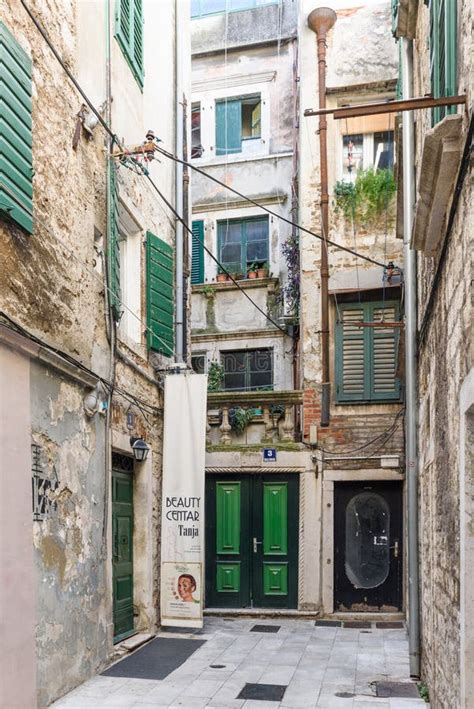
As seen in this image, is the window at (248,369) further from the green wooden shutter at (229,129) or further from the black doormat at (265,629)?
the black doormat at (265,629)

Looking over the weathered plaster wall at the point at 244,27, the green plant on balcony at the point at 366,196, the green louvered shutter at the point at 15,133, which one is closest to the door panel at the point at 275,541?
the green plant on balcony at the point at 366,196

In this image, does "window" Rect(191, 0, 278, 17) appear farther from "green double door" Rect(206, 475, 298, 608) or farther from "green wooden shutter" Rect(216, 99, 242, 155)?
"green double door" Rect(206, 475, 298, 608)

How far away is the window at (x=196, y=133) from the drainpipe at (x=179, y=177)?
3.15 m

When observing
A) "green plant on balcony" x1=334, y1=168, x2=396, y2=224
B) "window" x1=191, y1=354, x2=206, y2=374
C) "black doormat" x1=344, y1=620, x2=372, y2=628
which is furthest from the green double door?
"green plant on balcony" x1=334, y1=168, x2=396, y2=224

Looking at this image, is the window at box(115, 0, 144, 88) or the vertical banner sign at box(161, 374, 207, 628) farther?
the vertical banner sign at box(161, 374, 207, 628)

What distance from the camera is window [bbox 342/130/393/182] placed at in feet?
39.2

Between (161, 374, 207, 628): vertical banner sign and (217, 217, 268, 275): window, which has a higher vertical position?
(217, 217, 268, 275): window

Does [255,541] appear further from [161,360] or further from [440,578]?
[440,578]

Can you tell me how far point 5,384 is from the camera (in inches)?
218

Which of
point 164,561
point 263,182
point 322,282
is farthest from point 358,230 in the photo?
point 164,561

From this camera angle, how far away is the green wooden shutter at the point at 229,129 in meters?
14.3

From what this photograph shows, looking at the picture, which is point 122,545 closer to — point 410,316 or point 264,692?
point 264,692

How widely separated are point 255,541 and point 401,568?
2204 millimetres

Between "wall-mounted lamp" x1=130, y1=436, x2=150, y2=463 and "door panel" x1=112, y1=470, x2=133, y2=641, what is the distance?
0.26 m
